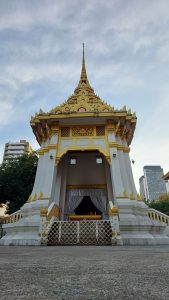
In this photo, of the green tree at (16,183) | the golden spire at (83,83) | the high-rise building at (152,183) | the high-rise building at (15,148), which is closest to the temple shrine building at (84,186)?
the golden spire at (83,83)

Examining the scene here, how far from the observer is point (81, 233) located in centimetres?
912

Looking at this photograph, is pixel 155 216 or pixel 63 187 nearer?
pixel 155 216

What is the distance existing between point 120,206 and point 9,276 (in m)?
8.93

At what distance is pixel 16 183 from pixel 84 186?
269 inches

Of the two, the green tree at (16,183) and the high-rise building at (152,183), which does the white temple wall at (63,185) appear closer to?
the green tree at (16,183)

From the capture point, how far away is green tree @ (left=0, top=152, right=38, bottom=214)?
19.2 meters

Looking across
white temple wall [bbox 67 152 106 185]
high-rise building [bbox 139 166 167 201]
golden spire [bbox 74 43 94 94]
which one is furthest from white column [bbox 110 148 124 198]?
high-rise building [bbox 139 166 167 201]

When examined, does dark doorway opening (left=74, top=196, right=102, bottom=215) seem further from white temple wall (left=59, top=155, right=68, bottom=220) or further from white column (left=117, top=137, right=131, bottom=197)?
white column (left=117, top=137, right=131, bottom=197)

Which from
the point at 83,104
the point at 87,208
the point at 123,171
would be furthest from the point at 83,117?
the point at 87,208

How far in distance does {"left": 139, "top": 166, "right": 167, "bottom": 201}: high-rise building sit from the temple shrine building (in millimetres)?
104480

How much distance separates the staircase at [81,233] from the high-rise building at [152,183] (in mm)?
110751

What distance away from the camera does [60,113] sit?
12641 mm

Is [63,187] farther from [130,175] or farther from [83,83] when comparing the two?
[83,83]

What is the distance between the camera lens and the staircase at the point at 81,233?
877cm
